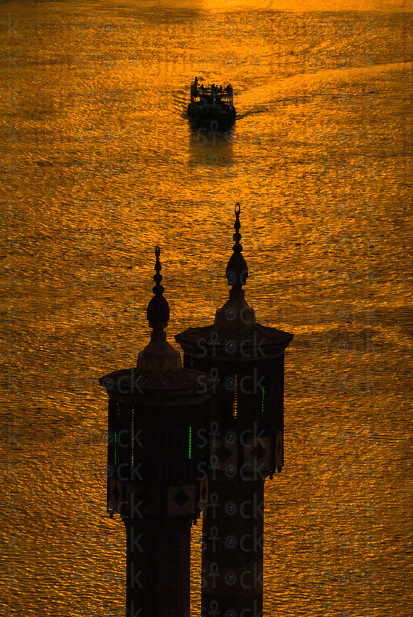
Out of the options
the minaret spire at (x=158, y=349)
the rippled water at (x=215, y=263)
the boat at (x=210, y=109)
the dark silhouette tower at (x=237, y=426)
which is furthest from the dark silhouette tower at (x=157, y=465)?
the boat at (x=210, y=109)

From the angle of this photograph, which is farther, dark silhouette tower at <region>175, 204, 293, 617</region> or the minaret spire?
dark silhouette tower at <region>175, 204, 293, 617</region>

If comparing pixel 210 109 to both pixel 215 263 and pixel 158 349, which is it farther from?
pixel 158 349

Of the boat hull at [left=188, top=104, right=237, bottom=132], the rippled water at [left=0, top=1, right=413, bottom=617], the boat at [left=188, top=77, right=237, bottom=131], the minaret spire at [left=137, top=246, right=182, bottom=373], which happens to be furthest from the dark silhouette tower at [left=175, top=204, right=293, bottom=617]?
the boat hull at [left=188, top=104, right=237, bottom=132]

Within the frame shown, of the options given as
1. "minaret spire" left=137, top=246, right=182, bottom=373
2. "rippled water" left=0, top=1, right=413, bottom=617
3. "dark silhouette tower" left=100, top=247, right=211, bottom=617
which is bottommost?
"dark silhouette tower" left=100, top=247, right=211, bottom=617

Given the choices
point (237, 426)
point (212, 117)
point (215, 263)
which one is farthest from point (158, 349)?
point (212, 117)

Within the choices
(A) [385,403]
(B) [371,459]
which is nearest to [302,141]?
(A) [385,403]

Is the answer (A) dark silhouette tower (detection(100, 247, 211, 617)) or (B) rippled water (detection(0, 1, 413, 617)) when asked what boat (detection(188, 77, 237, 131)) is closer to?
(B) rippled water (detection(0, 1, 413, 617))

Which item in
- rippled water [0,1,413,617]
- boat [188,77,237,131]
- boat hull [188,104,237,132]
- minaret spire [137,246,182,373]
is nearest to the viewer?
minaret spire [137,246,182,373]
